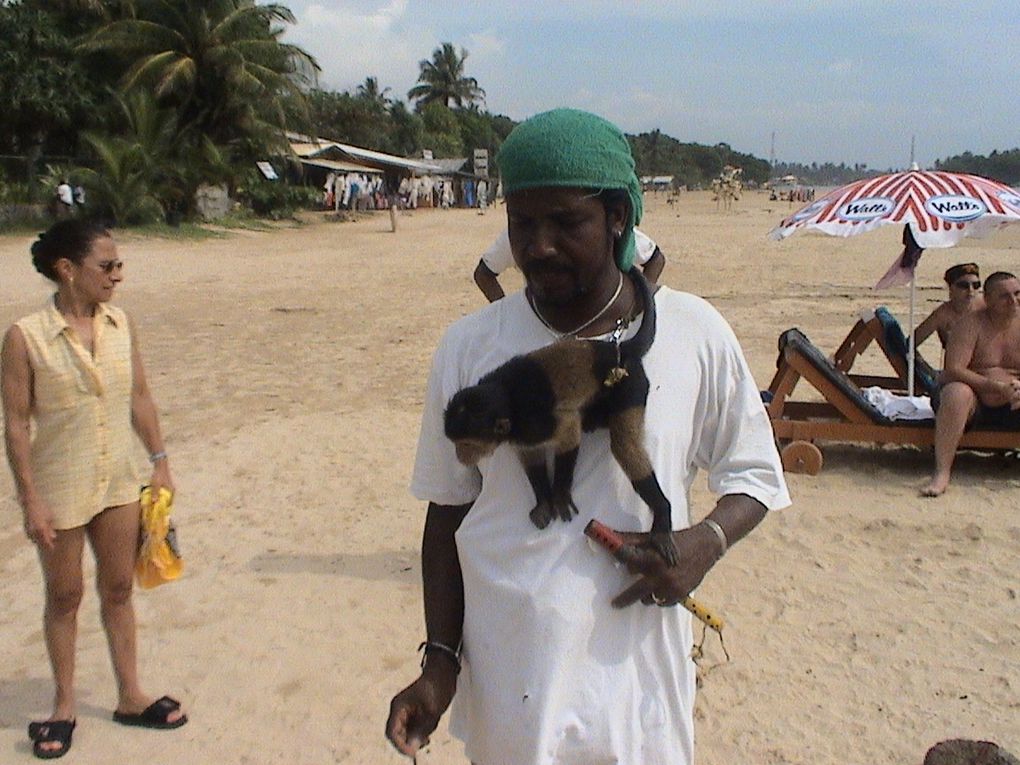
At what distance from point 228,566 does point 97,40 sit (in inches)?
1062

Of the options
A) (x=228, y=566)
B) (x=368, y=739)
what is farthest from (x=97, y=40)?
(x=368, y=739)

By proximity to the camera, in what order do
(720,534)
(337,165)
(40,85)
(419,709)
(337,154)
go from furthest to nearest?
1. (337,154)
2. (337,165)
3. (40,85)
4. (419,709)
5. (720,534)

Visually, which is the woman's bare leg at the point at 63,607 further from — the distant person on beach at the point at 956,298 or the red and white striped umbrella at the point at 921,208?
the distant person on beach at the point at 956,298

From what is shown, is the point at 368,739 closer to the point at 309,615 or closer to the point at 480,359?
the point at 309,615

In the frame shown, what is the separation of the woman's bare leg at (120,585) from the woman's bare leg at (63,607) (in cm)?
7

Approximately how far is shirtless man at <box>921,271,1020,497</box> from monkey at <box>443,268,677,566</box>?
5.15m

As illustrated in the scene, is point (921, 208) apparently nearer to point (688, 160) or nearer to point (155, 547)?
point (155, 547)

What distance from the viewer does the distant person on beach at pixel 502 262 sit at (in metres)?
3.96

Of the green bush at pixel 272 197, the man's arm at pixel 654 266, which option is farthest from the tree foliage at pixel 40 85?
the man's arm at pixel 654 266

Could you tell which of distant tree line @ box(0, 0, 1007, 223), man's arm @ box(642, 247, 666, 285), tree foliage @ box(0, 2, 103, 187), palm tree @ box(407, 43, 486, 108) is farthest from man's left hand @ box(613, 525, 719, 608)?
palm tree @ box(407, 43, 486, 108)

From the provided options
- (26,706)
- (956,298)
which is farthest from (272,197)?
(26,706)

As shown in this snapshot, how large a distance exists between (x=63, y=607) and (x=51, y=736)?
0.48 meters

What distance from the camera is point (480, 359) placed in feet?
5.41

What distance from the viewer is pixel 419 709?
167cm
